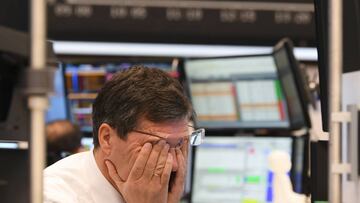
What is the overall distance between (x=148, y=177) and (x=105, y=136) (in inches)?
7.2

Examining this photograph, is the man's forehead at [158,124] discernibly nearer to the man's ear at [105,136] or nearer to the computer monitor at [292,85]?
the man's ear at [105,136]

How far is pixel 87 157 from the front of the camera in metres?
2.28

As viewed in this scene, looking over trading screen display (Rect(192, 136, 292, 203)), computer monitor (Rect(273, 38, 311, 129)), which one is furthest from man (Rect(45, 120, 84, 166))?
computer monitor (Rect(273, 38, 311, 129))

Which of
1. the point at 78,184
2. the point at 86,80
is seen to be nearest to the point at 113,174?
the point at 78,184

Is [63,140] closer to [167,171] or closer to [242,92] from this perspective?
[242,92]

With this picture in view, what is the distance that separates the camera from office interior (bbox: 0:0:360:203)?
1434 mm

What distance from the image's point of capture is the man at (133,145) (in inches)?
84.2

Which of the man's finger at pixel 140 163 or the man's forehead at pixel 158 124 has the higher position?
the man's forehead at pixel 158 124

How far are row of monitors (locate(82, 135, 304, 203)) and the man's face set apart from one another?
7.26ft

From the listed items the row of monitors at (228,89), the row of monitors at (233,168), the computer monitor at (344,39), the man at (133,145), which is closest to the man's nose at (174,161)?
the man at (133,145)

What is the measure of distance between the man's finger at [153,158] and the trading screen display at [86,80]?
2.48 metres

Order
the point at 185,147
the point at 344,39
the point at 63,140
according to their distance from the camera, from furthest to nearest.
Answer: the point at 63,140, the point at 185,147, the point at 344,39

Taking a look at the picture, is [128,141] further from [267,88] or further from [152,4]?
[152,4]

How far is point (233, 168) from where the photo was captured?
4.47 m
